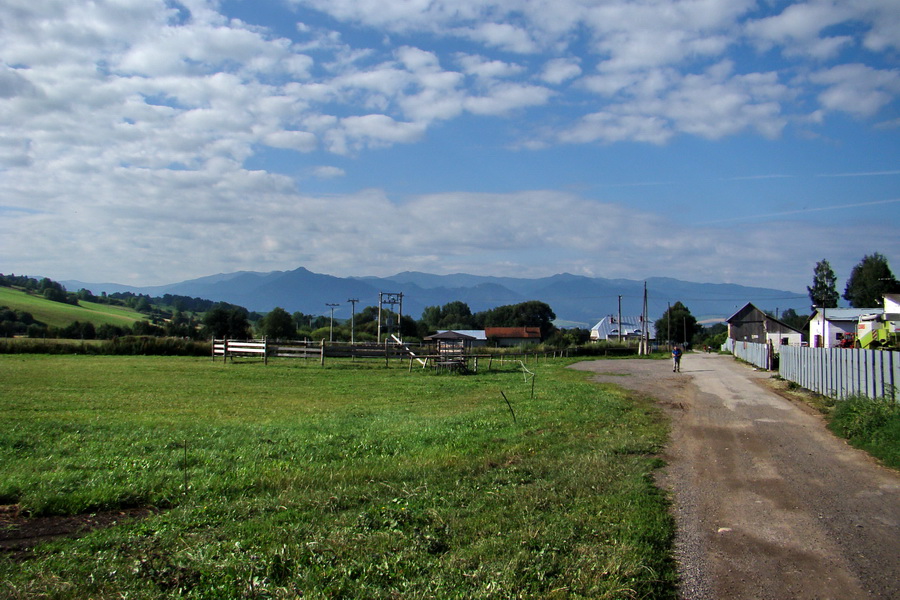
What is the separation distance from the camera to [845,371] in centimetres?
1557

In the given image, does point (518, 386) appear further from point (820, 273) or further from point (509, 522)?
point (820, 273)

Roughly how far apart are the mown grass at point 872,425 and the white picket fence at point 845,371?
2.12 feet

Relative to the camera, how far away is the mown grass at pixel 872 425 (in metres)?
9.34

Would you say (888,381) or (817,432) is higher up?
(888,381)

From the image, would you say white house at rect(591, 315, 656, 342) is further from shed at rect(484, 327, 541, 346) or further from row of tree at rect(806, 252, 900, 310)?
row of tree at rect(806, 252, 900, 310)

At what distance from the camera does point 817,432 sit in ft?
38.9

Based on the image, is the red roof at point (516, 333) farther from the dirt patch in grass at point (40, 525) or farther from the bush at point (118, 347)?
the dirt patch in grass at point (40, 525)

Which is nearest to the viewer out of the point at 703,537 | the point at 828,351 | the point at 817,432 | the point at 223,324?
the point at 703,537

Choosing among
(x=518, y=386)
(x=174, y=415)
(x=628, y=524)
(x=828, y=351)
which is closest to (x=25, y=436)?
(x=174, y=415)

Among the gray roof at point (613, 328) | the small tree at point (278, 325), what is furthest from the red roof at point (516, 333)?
the small tree at point (278, 325)

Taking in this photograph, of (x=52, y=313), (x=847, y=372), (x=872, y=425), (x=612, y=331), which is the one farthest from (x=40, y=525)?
(x=612, y=331)

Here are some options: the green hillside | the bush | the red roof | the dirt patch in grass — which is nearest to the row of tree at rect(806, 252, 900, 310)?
the red roof

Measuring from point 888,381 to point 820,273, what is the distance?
10398cm

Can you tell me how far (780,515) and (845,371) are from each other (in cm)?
1134
